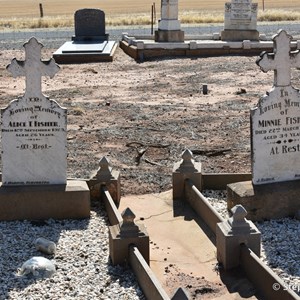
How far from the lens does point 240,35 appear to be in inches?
1240

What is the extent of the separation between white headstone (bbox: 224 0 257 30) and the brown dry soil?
3.94 metres

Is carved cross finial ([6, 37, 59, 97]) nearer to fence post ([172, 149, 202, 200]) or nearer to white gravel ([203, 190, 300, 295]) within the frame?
fence post ([172, 149, 202, 200])

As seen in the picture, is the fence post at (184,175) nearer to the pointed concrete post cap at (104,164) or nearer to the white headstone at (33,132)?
Result: the pointed concrete post cap at (104,164)

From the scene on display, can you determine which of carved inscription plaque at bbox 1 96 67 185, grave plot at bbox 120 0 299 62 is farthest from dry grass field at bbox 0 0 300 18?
carved inscription plaque at bbox 1 96 67 185

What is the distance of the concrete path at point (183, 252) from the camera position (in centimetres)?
735

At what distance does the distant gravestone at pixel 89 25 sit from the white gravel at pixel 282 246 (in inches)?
922

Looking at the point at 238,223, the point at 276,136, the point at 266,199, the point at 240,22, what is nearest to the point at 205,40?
the point at 240,22

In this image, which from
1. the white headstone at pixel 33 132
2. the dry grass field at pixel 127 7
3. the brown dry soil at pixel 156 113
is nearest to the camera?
the white headstone at pixel 33 132

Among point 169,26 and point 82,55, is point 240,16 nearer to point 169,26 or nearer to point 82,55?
point 169,26

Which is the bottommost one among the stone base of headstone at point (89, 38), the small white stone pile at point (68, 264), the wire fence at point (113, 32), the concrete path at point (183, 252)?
the concrete path at point (183, 252)

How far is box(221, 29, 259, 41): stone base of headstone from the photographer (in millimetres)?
31406

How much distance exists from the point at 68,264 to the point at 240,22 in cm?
2515

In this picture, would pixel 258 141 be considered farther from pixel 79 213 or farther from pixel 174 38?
pixel 174 38

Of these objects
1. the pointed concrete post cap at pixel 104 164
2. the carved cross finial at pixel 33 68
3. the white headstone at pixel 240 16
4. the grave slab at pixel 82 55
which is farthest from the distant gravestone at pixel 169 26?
the carved cross finial at pixel 33 68
